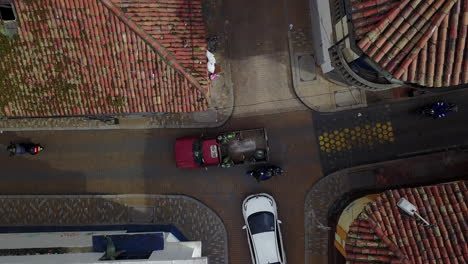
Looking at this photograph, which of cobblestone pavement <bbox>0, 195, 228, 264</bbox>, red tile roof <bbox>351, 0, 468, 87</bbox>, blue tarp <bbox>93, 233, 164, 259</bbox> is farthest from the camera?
cobblestone pavement <bbox>0, 195, 228, 264</bbox>

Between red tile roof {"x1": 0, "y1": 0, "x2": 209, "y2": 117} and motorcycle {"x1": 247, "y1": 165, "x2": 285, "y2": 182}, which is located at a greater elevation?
red tile roof {"x1": 0, "y1": 0, "x2": 209, "y2": 117}

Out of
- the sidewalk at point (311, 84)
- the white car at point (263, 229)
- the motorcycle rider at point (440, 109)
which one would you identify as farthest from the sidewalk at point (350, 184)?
the sidewalk at point (311, 84)

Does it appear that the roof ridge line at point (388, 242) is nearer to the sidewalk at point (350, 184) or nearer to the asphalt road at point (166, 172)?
the sidewalk at point (350, 184)

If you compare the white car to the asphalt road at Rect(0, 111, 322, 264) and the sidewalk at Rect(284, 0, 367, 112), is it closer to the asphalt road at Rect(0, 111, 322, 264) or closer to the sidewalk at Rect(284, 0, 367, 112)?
the asphalt road at Rect(0, 111, 322, 264)

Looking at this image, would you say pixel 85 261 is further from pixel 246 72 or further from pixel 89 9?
pixel 246 72

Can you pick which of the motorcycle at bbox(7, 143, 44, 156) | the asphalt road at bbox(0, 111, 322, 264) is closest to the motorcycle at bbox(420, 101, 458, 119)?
the asphalt road at bbox(0, 111, 322, 264)

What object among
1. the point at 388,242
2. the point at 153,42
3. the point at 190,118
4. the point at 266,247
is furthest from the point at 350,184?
the point at 153,42

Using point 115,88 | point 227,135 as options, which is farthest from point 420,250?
point 115,88

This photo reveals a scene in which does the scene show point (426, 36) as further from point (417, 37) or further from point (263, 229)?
point (263, 229)
